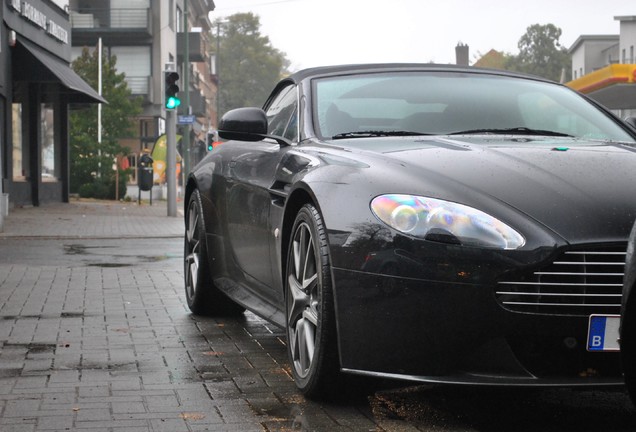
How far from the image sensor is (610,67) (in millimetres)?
36281

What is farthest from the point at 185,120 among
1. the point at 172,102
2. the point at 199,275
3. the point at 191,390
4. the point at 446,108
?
the point at 191,390

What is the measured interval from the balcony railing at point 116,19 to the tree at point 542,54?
79333mm

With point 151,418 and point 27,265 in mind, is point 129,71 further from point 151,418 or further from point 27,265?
point 151,418

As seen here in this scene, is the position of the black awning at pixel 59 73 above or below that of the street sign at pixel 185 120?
above

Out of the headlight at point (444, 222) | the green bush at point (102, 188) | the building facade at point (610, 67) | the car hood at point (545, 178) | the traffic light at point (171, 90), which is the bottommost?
the green bush at point (102, 188)

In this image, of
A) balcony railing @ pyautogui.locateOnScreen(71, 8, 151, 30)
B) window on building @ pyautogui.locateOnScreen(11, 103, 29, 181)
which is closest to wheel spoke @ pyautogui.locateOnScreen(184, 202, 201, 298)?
window on building @ pyautogui.locateOnScreen(11, 103, 29, 181)

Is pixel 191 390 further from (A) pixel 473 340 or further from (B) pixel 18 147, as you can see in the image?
(B) pixel 18 147

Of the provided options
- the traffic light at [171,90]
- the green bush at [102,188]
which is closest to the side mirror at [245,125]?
the traffic light at [171,90]

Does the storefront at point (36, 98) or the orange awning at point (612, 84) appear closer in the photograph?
the storefront at point (36, 98)

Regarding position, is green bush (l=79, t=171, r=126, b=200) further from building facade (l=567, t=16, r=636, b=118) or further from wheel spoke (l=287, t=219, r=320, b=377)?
wheel spoke (l=287, t=219, r=320, b=377)

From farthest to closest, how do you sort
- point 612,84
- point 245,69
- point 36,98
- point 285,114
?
point 245,69 < point 612,84 < point 36,98 < point 285,114

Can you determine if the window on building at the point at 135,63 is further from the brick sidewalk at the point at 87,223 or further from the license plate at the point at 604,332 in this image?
the license plate at the point at 604,332

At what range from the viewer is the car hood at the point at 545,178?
416 cm

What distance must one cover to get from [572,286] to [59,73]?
24830mm
